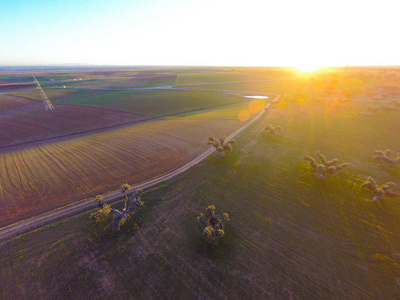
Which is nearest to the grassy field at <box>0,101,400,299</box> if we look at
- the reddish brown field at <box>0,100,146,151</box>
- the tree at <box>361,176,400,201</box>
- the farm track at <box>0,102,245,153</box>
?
the tree at <box>361,176,400,201</box>

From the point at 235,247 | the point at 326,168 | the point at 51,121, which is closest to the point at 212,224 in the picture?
the point at 235,247

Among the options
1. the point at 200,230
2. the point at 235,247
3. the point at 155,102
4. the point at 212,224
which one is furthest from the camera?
the point at 155,102

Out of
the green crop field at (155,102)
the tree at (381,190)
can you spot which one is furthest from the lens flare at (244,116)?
the tree at (381,190)

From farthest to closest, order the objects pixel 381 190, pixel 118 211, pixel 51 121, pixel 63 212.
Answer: pixel 51 121 < pixel 381 190 < pixel 63 212 < pixel 118 211

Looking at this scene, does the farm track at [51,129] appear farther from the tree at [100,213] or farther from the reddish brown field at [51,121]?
the tree at [100,213]

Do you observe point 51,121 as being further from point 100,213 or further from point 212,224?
point 212,224

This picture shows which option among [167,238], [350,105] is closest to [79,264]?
[167,238]
